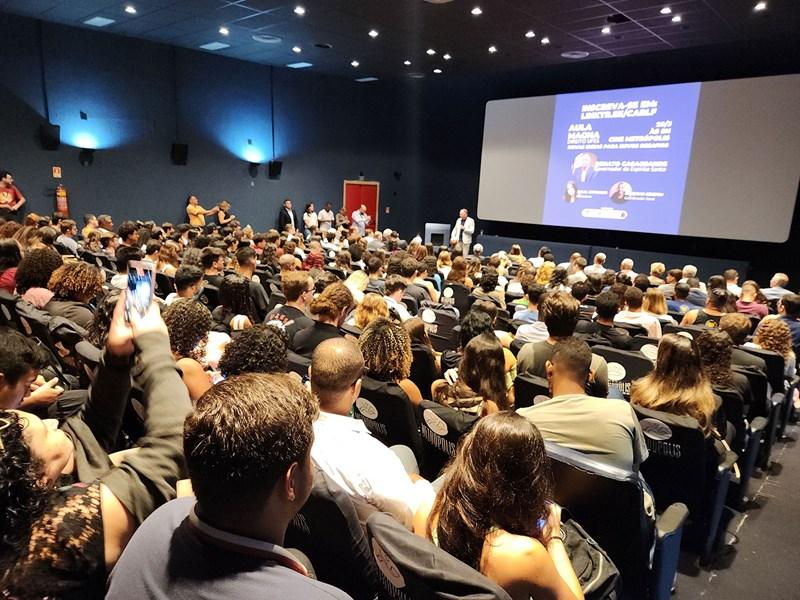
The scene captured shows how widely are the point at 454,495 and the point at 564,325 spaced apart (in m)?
2.09

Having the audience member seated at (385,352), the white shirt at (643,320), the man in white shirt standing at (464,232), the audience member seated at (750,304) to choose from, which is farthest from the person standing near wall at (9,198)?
the audience member seated at (750,304)

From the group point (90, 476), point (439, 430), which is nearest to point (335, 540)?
point (90, 476)

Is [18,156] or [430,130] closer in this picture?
[18,156]

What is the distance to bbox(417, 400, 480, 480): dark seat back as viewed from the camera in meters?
2.13

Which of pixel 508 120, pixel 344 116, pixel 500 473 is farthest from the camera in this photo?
pixel 344 116

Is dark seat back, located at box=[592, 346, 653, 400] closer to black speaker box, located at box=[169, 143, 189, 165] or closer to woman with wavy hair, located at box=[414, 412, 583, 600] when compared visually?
woman with wavy hair, located at box=[414, 412, 583, 600]

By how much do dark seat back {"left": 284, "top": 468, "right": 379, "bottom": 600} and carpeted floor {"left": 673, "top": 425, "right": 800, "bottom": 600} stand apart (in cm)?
175

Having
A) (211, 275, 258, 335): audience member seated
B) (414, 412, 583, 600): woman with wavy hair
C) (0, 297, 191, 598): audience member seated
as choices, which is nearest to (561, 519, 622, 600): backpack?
(414, 412, 583, 600): woman with wavy hair

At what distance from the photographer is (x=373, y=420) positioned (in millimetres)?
2547

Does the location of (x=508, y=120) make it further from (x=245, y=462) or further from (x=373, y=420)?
(x=245, y=462)

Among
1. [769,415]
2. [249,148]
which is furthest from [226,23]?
[769,415]

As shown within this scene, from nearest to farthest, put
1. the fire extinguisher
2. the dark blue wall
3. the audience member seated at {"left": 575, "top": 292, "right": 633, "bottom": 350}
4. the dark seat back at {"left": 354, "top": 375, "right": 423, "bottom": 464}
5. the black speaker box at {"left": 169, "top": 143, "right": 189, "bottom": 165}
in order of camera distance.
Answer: the dark seat back at {"left": 354, "top": 375, "right": 423, "bottom": 464}
the audience member seated at {"left": 575, "top": 292, "right": 633, "bottom": 350}
the dark blue wall
the fire extinguisher
the black speaker box at {"left": 169, "top": 143, "right": 189, "bottom": 165}

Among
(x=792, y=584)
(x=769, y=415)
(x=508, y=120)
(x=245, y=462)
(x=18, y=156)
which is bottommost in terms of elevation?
(x=792, y=584)

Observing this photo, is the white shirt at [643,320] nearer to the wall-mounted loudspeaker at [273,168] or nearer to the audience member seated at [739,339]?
the audience member seated at [739,339]
